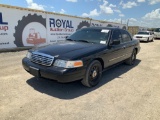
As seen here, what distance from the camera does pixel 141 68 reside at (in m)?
7.33

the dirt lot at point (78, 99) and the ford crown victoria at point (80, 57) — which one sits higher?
the ford crown victoria at point (80, 57)

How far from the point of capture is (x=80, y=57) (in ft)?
14.1

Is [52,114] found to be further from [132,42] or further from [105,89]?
[132,42]

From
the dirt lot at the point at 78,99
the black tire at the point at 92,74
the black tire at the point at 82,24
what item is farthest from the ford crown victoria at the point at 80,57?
the black tire at the point at 82,24

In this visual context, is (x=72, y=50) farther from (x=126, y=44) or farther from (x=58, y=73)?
(x=126, y=44)

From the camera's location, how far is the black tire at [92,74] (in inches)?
179

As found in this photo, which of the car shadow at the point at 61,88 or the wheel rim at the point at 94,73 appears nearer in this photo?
the car shadow at the point at 61,88

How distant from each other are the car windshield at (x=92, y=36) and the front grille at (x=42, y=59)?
167 cm

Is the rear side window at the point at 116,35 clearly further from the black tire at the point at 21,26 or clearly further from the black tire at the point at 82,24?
the black tire at the point at 82,24

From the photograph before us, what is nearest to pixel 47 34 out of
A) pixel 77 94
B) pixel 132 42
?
pixel 132 42

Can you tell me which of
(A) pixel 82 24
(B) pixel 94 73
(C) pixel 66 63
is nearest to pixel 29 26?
(A) pixel 82 24

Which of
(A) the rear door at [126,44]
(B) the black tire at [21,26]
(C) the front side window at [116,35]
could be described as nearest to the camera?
(C) the front side window at [116,35]

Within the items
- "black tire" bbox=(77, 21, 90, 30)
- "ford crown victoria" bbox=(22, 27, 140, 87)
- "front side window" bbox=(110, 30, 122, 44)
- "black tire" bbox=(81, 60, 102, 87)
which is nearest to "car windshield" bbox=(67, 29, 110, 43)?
"ford crown victoria" bbox=(22, 27, 140, 87)

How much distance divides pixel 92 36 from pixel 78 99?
7.70 ft
